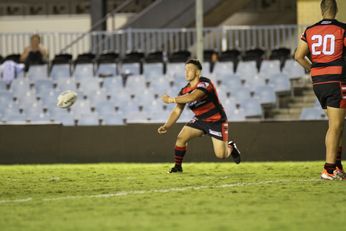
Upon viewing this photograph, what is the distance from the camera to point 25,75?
907 inches

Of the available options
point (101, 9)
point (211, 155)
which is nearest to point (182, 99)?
point (211, 155)

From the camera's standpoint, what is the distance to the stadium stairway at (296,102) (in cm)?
2083

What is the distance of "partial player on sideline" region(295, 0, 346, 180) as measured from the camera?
1133 cm

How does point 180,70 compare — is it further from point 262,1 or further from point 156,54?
point 262,1

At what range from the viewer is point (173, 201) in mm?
9445

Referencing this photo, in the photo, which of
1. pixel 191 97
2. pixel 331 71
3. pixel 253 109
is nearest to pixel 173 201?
pixel 331 71

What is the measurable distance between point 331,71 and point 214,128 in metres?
2.86

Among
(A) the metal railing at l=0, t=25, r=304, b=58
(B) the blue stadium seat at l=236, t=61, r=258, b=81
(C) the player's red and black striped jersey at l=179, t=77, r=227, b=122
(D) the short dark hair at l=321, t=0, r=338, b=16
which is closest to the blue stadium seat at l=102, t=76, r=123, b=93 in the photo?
(A) the metal railing at l=0, t=25, r=304, b=58

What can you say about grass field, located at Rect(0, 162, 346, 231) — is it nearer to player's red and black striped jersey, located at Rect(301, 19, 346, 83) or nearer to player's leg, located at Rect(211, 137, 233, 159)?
player's leg, located at Rect(211, 137, 233, 159)

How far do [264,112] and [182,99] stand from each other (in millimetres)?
7783

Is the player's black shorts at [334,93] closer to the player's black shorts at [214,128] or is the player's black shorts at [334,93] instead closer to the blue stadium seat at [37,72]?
the player's black shorts at [214,128]

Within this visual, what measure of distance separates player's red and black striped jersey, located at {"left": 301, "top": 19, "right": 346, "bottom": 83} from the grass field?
1350mm

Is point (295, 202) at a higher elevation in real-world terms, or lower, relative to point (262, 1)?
lower

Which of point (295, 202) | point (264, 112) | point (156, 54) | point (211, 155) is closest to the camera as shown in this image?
point (295, 202)
